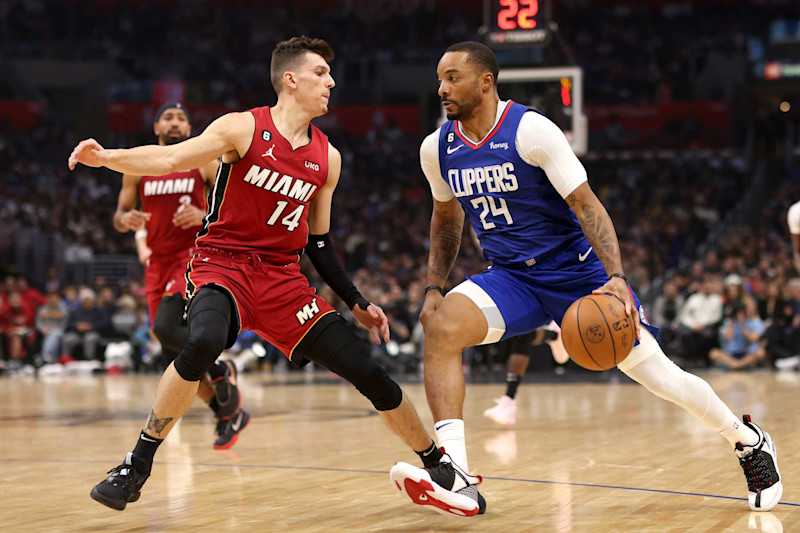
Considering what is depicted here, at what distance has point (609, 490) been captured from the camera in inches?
194

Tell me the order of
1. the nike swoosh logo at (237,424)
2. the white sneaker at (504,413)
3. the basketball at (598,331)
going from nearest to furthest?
the basketball at (598,331) → the nike swoosh logo at (237,424) → the white sneaker at (504,413)

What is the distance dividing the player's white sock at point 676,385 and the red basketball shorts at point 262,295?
142 cm

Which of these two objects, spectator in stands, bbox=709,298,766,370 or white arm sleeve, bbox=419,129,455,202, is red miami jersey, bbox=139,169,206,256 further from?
spectator in stands, bbox=709,298,766,370

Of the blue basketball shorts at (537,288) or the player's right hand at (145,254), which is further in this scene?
the player's right hand at (145,254)

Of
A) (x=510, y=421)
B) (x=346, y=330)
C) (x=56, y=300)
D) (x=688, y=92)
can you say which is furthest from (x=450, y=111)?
(x=688, y=92)

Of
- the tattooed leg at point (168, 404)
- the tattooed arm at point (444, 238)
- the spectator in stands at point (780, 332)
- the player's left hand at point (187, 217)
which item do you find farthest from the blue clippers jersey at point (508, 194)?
the spectator in stands at point (780, 332)

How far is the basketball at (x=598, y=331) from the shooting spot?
418 cm

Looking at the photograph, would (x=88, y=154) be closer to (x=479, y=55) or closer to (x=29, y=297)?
(x=479, y=55)

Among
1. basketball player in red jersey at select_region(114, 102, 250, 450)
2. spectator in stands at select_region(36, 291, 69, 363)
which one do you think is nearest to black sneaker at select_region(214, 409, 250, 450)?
basketball player in red jersey at select_region(114, 102, 250, 450)

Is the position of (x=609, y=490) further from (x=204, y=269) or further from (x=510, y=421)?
(x=510, y=421)

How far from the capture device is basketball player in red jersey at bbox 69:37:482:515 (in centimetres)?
429

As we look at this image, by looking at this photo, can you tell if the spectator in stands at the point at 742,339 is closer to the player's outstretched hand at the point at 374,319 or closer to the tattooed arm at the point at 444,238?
the tattooed arm at the point at 444,238

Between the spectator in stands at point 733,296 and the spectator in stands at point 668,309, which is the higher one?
the spectator in stands at point 733,296

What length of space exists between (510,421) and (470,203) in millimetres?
3555
